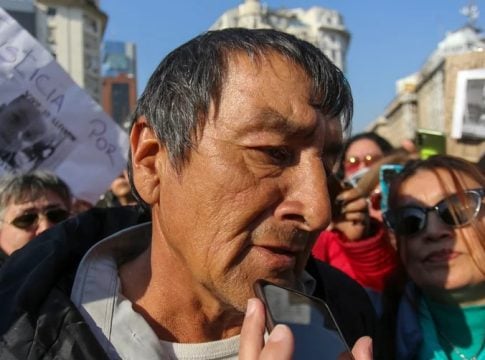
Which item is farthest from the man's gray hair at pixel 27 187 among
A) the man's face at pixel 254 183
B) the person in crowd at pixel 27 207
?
the man's face at pixel 254 183

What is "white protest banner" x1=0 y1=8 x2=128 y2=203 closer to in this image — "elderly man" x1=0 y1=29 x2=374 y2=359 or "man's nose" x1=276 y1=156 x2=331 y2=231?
"elderly man" x1=0 y1=29 x2=374 y2=359

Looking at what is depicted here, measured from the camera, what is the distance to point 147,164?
155cm

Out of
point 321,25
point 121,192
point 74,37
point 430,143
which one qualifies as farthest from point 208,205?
point 321,25

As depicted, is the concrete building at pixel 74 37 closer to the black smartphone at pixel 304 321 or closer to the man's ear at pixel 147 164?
the man's ear at pixel 147 164

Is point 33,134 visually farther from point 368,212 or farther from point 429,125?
point 429,125

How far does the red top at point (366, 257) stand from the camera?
2.79 m

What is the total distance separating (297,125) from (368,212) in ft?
5.87

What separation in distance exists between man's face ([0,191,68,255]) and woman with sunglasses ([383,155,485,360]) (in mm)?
1878

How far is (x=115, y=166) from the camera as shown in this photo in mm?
3922

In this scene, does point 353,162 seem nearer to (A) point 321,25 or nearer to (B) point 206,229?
(B) point 206,229

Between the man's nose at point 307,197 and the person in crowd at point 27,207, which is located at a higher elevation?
the man's nose at point 307,197

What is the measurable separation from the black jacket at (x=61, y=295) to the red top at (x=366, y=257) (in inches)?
29.7

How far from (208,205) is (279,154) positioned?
0.21 meters

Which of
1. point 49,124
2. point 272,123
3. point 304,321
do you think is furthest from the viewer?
point 49,124
